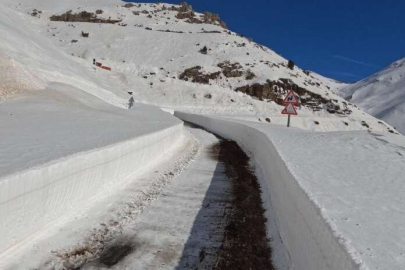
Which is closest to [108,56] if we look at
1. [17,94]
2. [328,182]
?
[17,94]

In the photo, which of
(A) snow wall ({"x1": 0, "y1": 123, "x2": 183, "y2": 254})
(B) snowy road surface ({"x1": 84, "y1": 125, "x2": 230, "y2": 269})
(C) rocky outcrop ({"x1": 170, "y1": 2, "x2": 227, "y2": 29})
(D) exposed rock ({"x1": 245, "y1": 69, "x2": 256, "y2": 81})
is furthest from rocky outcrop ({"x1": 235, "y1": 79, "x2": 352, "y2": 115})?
(A) snow wall ({"x1": 0, "y1": 123, "x2": 183, "y2": 254})

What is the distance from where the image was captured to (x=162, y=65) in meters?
71.6

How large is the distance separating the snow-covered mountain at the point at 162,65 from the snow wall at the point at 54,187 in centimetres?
1070

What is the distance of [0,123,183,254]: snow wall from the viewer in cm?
440

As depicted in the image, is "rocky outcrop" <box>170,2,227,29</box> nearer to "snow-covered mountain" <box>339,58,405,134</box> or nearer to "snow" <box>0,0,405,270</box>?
"snow-covered mountain" <box>339,58,405,134</box>

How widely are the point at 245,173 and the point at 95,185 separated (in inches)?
184

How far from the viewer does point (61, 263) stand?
14.3 feet

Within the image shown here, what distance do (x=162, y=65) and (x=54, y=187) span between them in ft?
223

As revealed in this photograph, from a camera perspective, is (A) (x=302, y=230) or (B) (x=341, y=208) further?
(A) (x=302, y=230)

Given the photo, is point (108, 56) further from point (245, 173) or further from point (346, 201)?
point (346, 201)

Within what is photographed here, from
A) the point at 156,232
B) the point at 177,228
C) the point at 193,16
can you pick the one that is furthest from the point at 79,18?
the point at 156,232

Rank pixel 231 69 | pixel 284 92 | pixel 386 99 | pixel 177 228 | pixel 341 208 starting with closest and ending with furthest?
1. pixel 341 208
2. pixel 177 228
3. pixel 284 92
4. pixel 231 69
5. pixel 386 99

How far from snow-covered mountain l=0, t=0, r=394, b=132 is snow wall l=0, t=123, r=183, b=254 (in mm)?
10697

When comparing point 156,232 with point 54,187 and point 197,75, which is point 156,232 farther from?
point 197,75
